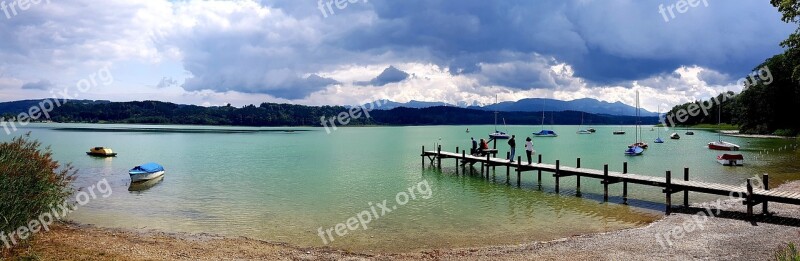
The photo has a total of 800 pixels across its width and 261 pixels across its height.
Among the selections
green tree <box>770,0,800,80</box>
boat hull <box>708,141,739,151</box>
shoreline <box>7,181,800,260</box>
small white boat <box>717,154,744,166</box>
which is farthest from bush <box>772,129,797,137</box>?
shoreline <box>7,181,800,260</box>

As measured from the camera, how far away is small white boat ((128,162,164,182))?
120 ft

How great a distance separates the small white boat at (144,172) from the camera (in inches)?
1435

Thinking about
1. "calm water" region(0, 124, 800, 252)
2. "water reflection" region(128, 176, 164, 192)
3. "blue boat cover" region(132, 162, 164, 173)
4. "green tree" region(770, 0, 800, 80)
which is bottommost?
"calm water" region(0, 124, 800, 252)

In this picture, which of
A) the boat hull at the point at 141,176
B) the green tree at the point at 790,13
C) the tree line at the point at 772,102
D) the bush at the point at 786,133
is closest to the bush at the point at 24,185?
the boat hull at the point at 141,176

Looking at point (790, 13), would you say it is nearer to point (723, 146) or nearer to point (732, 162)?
point (732, 162)

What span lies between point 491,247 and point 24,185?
620 inches

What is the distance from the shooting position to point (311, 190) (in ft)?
110

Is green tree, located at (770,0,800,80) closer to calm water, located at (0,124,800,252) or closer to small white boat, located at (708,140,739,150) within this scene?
calm water, located at (0,124,800,252)

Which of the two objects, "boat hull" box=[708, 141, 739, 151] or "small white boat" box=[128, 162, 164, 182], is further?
"boat hull" box=[708, 141, 739, 151]

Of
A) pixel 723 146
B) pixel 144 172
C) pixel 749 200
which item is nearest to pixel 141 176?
pixel 144 172

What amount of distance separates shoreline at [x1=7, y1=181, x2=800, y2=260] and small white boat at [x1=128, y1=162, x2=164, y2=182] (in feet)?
57.2

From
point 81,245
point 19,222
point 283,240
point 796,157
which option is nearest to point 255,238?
point 283,240

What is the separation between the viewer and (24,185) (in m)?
15.2

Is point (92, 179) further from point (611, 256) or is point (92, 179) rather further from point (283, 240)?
point (611, 256)
